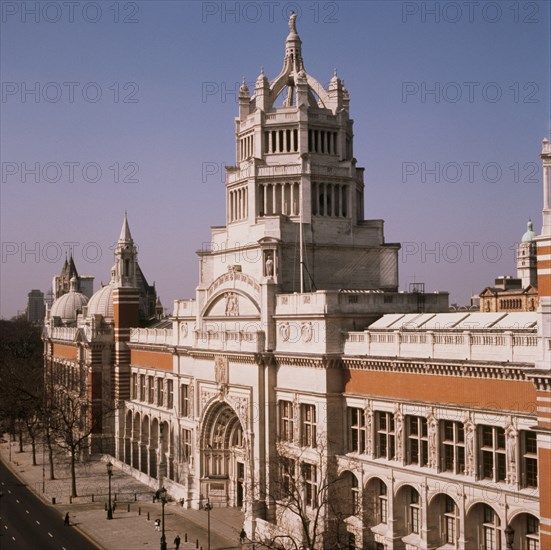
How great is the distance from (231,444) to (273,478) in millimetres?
11488

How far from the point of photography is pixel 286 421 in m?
60.5

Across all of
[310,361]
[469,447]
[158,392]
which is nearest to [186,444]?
[158,392]

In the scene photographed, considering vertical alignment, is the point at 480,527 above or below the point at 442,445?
below

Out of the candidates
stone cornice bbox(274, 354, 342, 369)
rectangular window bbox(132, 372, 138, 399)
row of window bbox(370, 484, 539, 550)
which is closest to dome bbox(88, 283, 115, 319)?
rectangular window bbox(132, 372, 138, 399)

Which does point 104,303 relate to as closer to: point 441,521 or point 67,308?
point 67,308

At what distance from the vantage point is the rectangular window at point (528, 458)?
41062 mm

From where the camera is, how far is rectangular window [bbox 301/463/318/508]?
187 ft

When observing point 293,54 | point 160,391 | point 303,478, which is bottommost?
point 303,478

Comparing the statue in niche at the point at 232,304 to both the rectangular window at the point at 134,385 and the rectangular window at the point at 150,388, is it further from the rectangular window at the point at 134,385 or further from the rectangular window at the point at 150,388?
the rectangular window at the point at 134,385

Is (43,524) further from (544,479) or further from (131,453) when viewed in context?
(544,479)

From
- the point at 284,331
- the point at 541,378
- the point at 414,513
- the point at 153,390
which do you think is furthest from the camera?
the point at 153,390

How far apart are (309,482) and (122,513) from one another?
2137 cm

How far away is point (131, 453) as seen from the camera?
92938 mm

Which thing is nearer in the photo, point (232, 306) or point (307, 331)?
point (307, 331)
